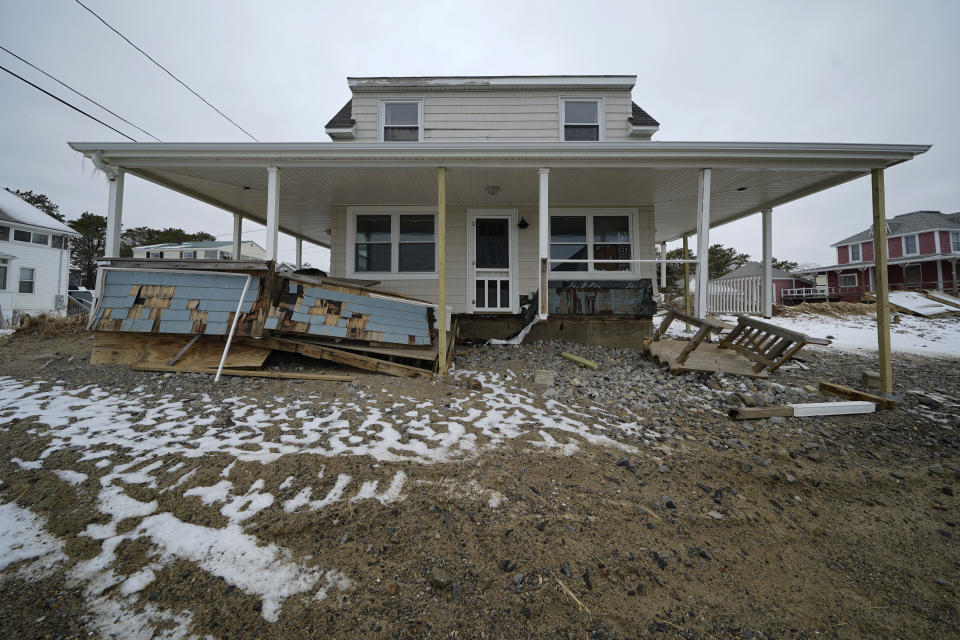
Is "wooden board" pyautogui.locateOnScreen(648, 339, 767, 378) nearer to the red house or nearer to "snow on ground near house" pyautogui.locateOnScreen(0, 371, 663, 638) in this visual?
"snow on ground near house" pyautogui.locateOnScreen(0, 371, 663, 638)

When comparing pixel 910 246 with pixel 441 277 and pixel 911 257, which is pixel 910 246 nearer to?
pixel 911 257

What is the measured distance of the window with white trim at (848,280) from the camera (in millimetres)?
23078

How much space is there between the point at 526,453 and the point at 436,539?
44.0 inches

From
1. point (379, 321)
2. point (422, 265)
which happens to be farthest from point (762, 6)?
point (379, 321)

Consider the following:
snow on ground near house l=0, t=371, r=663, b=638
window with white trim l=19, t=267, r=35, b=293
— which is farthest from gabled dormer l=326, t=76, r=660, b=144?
window with white trim l=19, t=267, r=35, b=293

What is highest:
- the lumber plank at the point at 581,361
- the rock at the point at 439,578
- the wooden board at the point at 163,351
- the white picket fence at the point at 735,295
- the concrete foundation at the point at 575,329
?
the white picket fence at the point at 735,295

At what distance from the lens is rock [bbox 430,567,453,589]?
4.95 feet

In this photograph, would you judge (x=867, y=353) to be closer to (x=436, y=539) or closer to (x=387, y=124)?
(x=436, y=539)

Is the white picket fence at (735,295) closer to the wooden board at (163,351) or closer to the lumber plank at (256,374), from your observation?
the lumber plank at (256,374)

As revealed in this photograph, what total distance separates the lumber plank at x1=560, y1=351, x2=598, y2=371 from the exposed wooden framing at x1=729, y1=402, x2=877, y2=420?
1969 mm

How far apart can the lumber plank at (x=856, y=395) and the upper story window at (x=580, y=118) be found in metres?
6.36

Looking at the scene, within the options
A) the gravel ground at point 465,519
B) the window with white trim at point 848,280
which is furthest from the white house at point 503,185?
the window with white trim at point 848,280

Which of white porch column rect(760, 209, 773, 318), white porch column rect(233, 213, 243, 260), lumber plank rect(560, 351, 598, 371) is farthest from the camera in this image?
white porch column rect(233, 213, 243, 260)

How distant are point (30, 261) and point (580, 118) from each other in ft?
72.2
